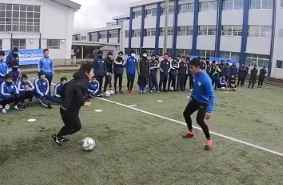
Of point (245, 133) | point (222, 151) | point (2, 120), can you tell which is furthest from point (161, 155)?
point (2, 120)

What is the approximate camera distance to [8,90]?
11156mm

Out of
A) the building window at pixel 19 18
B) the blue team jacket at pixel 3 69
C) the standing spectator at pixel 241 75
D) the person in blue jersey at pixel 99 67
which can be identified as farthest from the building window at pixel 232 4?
the blue team jacket at pixel 3 69

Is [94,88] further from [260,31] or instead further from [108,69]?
[260,31]

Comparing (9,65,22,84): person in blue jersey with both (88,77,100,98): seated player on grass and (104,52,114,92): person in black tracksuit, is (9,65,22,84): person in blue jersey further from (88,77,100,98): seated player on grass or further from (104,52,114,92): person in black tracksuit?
(104,52,114,92): person in black tracksuit

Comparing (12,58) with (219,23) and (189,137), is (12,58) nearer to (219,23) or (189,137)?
(189,137)

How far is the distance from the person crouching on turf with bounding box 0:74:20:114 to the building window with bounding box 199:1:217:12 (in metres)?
39.2

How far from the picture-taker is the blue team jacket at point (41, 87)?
1180cm

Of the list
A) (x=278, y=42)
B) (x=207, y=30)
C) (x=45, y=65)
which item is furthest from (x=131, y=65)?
(x=207, y=30)

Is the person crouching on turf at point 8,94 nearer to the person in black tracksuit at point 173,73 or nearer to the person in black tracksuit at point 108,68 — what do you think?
the person in black tracksuit at point 108,68

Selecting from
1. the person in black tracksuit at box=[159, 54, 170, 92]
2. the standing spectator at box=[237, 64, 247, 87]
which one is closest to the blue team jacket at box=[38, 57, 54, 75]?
the person in black tracksuit at box=[159, 54, 170, 92]

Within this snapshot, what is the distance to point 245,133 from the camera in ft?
32.6

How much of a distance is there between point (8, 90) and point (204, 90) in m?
6.06

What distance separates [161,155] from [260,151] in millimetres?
2216

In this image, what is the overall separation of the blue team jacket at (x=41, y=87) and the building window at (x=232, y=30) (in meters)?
34.5
